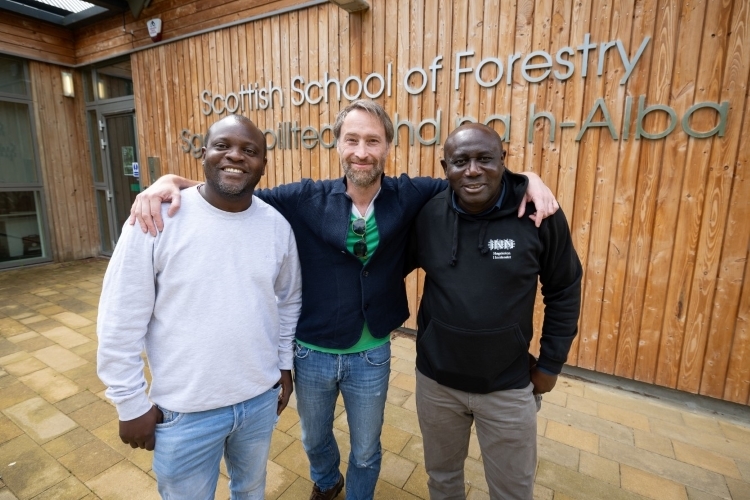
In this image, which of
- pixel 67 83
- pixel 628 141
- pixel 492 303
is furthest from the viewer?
pixel 67 83

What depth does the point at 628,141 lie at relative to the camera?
9.48 feet

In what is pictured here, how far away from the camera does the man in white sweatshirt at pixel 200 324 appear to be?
1264 mm

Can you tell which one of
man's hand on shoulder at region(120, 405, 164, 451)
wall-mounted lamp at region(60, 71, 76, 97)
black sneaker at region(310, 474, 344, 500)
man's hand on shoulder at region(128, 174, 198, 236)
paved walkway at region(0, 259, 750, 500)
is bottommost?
paved walkway at region(0, 259, 750, 500)

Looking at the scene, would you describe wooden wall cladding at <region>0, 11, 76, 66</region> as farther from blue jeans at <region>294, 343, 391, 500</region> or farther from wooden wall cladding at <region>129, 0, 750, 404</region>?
blue jeans at <region>294, 343, 391, 500</region>

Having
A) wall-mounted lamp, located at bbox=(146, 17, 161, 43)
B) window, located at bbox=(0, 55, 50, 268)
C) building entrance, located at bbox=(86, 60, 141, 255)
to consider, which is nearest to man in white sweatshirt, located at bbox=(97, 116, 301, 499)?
wall-mounted lamp, located at bbox=(146, 17, 161, 43)

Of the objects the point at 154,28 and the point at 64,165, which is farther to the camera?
the point at 64,165

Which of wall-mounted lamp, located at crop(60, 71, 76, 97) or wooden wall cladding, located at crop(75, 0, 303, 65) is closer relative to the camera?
wooden wall cladding, located at crop(75, 0, 303, 65)

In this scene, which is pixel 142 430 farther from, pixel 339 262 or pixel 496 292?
pixel 496 292

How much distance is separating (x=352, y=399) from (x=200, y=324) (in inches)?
30.8

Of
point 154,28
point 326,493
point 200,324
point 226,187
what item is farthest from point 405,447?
point 154,28

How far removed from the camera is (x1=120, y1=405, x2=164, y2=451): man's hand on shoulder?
1277 mm

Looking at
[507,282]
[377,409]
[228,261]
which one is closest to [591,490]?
[377,409]

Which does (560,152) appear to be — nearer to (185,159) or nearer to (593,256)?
(593,256)

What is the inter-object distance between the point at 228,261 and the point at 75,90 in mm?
7494
